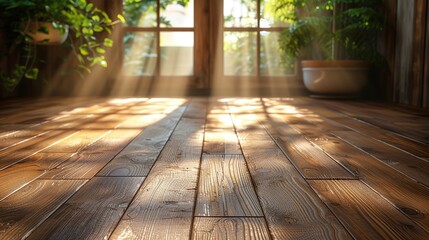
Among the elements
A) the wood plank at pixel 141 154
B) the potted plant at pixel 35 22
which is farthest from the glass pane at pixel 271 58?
the wood plank at pixel 141 154

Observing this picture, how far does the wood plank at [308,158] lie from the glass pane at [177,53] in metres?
2.62

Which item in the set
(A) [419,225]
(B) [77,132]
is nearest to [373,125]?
(B) [77,132]

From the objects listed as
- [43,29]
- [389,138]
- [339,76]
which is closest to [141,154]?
[389,138]

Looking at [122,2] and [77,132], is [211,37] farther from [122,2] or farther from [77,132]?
Result: [77,132]

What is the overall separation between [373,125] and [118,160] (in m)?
1.25

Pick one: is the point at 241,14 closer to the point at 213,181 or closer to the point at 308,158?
the point at 308,158

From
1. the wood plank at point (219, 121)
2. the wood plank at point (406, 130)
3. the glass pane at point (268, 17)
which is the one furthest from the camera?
the glass pane at point (268, 17)

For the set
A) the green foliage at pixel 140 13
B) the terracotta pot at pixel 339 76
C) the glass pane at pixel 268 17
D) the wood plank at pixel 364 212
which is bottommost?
the wood plank at pixel 364 212

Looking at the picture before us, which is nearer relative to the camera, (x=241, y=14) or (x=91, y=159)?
(x=91, y=159)

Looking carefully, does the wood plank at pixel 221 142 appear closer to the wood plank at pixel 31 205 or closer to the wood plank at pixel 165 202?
the wood plank at pixel 165 202

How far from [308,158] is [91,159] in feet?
1.91

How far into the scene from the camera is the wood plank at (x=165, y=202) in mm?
763

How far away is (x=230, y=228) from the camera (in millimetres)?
780

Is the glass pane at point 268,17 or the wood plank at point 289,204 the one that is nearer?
the wood plank at point 289,204
